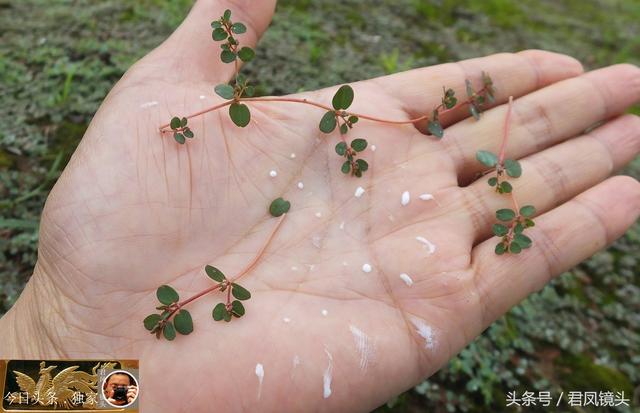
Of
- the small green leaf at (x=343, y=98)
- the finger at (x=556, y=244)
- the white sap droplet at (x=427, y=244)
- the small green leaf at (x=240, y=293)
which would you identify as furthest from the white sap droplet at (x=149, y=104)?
the finger at (x=556, y=244)

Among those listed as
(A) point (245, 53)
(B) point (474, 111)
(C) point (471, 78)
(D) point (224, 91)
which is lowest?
(B) point (474, 111)

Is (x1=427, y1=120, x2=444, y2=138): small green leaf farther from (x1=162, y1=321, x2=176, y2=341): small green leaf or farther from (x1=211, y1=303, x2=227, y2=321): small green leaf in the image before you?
(x1=162, y1=321, x2=176, y2=341): small green leaf

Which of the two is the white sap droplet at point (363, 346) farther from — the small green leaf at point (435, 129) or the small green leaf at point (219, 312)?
the small green leaf at point (435, 129)

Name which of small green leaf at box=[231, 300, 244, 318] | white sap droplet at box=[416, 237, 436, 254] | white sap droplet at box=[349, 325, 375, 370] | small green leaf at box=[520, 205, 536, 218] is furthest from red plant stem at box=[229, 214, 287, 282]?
small green leaf at box=[520, 205, 536, 218]

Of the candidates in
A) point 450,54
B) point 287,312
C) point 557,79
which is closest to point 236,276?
point 287,312

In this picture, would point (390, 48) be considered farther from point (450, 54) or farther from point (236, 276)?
point (236, 276)

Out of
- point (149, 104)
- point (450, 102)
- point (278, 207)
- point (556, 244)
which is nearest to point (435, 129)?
point (450, 102)

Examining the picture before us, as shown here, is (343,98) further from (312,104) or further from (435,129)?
(435,129)
